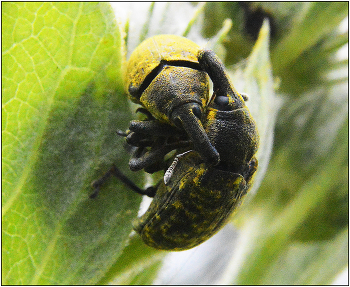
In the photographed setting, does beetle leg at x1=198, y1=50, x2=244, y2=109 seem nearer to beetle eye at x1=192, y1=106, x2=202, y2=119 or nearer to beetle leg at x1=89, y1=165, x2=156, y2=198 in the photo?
beetle eye at x1=192, y1=106, x2=202, y2=119

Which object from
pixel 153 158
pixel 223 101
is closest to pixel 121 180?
pixel 153 158

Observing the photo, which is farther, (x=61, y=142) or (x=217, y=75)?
(x=217, y=75)

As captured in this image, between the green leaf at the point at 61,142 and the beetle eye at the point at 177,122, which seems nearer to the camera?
the green leaf at the point at 61,142

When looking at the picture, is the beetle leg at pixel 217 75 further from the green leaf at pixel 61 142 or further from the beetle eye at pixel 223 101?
the green leaf at pixel 61 142

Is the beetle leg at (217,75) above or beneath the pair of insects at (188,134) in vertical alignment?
above

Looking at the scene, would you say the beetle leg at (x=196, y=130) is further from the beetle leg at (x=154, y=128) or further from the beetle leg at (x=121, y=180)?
the beetle leg at (x=121, y=180)

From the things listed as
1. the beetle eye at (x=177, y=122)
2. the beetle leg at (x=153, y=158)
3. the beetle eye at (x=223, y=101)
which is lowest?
the beetle leg at (x=153, y=158)

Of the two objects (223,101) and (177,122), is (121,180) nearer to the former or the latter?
(177,122)

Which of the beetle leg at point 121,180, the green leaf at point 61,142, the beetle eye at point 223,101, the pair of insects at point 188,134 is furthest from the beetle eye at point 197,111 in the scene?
the beetle leg at point 121,180
